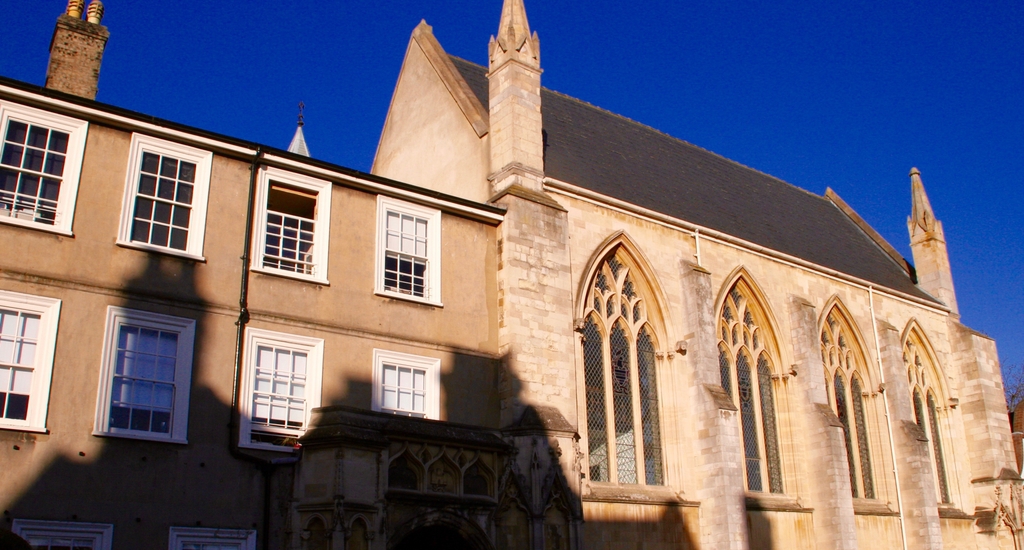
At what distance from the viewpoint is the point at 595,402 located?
19109 millimetres

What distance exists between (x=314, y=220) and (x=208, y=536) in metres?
5.46

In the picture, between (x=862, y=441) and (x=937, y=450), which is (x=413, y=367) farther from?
(x=937, y=450)

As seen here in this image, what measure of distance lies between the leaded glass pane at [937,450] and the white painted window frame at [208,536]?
21463 mm

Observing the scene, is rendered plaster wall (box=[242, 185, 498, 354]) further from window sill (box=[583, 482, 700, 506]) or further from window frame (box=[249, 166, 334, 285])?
window sill (box=[583, 482, 700, 506])

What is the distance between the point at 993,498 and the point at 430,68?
20236mm

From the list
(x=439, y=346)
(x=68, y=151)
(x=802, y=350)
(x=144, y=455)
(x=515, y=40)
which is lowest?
(x=144, y=455)

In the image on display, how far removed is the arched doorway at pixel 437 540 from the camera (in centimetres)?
1430

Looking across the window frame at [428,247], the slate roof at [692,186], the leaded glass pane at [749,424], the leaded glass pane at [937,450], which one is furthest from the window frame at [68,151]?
the leaded glass pane at [937,450]

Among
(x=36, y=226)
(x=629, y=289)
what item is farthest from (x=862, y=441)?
(x=36, y=226)

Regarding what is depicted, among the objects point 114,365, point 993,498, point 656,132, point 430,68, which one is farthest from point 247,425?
point 993,498

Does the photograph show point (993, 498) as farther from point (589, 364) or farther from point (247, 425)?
point (247, 425)

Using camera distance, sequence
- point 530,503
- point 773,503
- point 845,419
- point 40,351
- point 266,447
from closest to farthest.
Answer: point 40,351 < point 266,447 < point 530,503 < point 773,503 < point 845,419

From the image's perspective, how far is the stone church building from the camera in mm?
12805

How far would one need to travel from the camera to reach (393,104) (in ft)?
82.5
